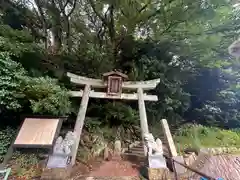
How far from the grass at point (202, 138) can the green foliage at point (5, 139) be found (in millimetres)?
5349

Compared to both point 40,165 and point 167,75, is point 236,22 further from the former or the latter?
point 40,165

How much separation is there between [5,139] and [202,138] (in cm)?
699

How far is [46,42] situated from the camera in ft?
27.5

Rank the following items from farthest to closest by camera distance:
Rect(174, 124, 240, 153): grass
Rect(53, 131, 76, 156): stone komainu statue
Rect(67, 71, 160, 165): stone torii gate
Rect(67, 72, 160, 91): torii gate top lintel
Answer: Rect(174, 124, 240, 153): grass
Rect(67, 72, 160, 91): torii gate top lintel
Rect(67, 71, 160, 165): stone torii gate
Rect(53, 131, 76, 156): stone komainu statue

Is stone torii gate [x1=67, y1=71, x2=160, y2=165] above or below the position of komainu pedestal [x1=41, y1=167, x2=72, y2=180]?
above

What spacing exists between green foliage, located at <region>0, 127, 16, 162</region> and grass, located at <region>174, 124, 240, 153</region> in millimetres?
5349

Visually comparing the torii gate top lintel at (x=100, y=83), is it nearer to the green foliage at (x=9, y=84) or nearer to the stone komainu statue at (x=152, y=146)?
the green foliage at (x=9, y=84)

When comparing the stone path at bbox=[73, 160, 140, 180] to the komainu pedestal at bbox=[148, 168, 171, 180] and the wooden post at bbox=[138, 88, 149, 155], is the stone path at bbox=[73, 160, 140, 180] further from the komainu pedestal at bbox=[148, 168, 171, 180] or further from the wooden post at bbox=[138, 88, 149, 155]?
the wooden post at bbox=[138, 88, 149, 155]

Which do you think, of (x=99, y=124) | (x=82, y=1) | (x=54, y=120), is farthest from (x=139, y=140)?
(x=82, y=1)

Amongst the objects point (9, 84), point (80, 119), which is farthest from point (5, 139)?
point (80, 119)

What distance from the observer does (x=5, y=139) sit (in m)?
5.12

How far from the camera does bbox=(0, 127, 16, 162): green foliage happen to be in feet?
15.9

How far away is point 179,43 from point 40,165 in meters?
6.58

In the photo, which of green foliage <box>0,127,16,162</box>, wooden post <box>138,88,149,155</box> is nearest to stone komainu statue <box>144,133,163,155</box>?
wooden post <box>138,88,149,155</box>
